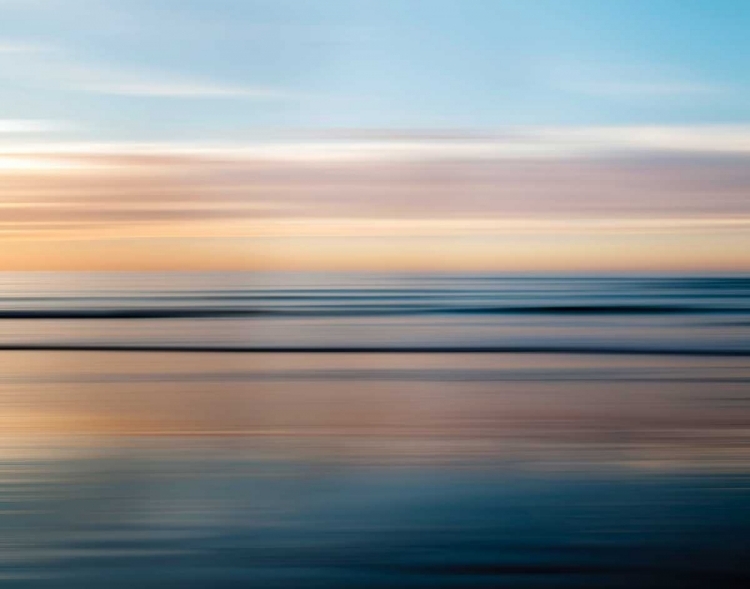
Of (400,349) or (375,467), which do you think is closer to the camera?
(375,467)

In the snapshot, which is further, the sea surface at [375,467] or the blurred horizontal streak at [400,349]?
the blurred horizontal streak at [400,349]

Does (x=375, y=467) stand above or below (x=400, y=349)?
below

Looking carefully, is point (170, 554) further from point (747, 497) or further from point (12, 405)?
point (12, 405)

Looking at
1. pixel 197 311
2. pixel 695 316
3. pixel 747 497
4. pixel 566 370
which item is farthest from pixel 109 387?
pixel 695 316

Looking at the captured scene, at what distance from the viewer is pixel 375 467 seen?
5430mm

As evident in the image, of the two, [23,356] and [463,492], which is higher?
[23,356]

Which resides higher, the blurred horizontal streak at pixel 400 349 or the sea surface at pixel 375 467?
the blurred horizontal streak at pixel 400 349

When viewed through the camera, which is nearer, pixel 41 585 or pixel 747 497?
pixel 41 585

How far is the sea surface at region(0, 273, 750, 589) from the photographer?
3680 mm

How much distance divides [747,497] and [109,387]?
6028 mm

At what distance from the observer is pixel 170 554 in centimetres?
375

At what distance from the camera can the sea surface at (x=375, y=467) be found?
12.1 feet

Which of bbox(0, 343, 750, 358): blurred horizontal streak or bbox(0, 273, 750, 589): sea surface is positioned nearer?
bbox(0, 273, 750, 589): sea surface

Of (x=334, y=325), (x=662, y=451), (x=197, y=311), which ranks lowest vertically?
(x=662, y=451)
